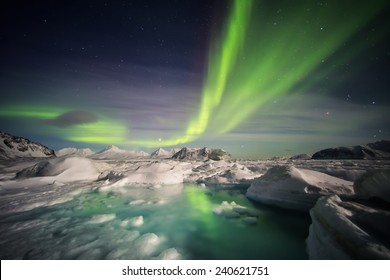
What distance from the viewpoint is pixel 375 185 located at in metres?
5.97

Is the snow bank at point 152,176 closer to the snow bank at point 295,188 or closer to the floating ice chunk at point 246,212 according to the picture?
the snow bank at point 295,188

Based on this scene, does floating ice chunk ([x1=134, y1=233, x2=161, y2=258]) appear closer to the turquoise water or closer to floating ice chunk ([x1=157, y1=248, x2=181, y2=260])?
the turquoise water

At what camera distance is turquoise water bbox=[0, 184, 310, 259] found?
4.94 metres

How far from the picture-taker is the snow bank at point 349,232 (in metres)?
3.12

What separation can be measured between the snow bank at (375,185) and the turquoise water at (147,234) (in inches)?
92.2

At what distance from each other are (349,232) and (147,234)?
5.15 m

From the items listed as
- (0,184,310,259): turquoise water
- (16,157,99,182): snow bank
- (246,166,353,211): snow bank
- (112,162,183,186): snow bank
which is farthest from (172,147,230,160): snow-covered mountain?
(0,184,310,259): turquoise water

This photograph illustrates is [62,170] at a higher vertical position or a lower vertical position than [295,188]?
higher

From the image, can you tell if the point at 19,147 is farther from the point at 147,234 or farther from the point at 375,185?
the point at 375,185

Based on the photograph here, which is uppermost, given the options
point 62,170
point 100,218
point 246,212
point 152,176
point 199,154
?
point 199,154

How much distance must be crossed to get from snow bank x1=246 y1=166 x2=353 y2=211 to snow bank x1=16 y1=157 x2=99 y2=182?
15.5 metres

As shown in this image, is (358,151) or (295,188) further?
(358,151)

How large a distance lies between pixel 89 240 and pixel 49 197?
273 inches

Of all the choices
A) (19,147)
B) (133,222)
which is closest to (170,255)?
(133,222)
